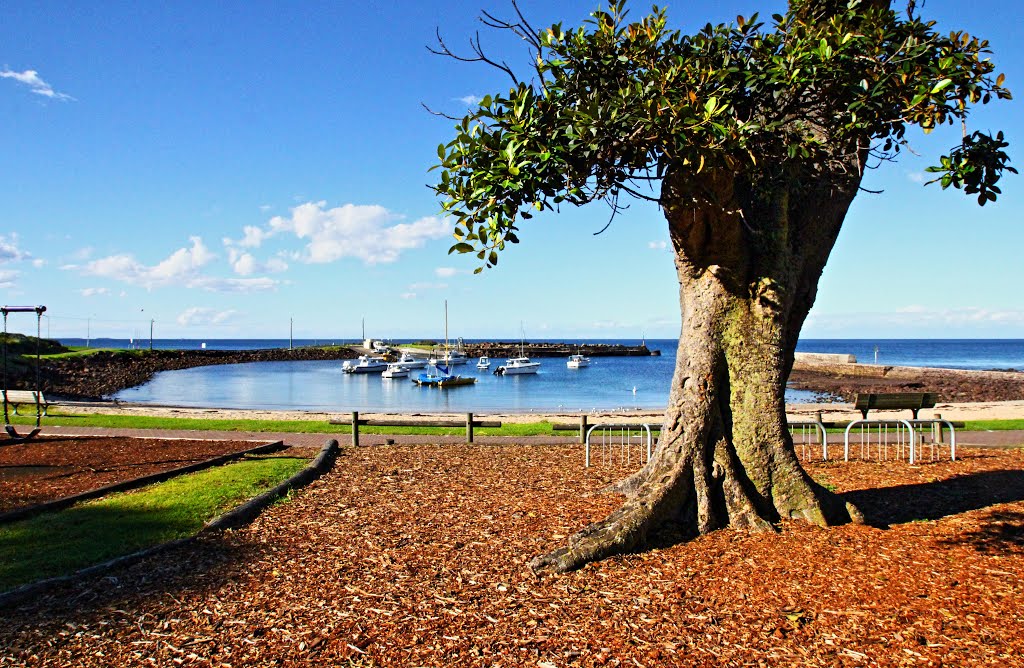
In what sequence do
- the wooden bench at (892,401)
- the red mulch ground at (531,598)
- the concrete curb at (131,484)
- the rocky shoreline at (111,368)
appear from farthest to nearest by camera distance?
the rocky shoreline at (111,368), the wooden bench at (892,401), the concrete curb at (131,484), the red mulch ground at (531,598)

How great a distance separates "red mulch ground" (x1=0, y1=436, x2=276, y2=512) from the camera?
357 inches

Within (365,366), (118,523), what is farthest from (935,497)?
(365,366)

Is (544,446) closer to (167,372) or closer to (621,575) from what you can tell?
(621,575)

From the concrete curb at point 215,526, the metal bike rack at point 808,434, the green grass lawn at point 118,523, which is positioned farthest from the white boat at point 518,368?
the green grass lawn at point 118,523

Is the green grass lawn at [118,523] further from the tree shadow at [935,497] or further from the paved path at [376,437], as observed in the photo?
the tree shadow at [935,497]

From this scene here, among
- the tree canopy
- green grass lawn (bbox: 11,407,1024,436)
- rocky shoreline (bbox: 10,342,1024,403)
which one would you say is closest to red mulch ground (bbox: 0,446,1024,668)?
the tree canopy

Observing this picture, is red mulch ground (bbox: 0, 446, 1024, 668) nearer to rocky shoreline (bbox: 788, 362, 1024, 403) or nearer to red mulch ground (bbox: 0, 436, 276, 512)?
red mulch ground (bbox: 0, 436, 276, 512)

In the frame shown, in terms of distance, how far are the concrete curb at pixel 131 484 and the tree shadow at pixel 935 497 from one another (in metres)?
9.31

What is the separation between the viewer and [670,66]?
5.09 m

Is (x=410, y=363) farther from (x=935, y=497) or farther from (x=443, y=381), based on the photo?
(x=935, y=497)

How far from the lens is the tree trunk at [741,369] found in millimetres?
6320

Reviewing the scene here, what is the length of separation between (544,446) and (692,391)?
590 cm

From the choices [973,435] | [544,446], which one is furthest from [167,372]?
[973,435]

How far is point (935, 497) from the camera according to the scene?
763 cm
